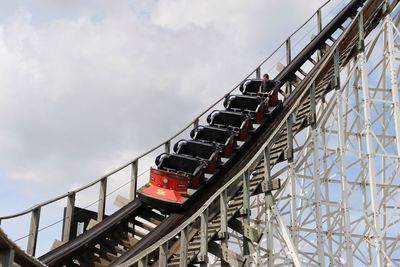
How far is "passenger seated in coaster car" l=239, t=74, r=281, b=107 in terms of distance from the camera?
13.3m

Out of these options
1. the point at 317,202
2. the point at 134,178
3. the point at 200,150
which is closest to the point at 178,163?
the point at 200,150

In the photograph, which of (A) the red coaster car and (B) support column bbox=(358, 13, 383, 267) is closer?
(B) support column bbox=(358, 13, 383, 267)

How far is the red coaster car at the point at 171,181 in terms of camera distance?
1086 cm

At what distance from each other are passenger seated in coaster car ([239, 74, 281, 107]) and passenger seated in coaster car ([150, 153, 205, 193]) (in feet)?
8.13

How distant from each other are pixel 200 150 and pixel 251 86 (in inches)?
114

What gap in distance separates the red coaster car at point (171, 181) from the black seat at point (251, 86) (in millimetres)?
Answer: 3236

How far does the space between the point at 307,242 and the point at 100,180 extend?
3.76m

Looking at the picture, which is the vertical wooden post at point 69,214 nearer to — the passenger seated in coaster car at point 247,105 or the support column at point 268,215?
the support column at point 268,215

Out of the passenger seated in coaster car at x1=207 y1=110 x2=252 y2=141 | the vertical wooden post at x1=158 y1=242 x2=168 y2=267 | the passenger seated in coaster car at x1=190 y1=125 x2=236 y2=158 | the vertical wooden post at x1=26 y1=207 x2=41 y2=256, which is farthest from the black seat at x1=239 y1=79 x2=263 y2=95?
the vertical wooden post at x1=158 y1=242 x2=168 y2=267

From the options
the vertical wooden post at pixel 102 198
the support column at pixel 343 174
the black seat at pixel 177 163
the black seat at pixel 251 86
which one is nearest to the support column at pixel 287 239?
the support column at pixel 343 174

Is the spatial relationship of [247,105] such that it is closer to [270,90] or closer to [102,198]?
[270,90]

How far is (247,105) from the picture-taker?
13586mm

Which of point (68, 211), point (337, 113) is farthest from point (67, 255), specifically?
point (337, 113)

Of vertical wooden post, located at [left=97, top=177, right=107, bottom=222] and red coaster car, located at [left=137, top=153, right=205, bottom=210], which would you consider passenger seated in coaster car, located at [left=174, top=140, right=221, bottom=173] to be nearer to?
red coaster car, located at [left=137, top=153, right=205, bottom=210]
